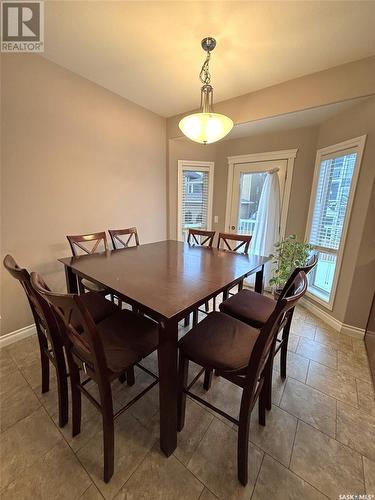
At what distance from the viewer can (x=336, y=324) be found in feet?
7.87

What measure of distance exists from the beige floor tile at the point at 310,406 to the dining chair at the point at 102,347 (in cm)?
114

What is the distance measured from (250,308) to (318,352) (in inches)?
42.3

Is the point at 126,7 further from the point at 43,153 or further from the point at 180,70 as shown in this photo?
the point at 43,153

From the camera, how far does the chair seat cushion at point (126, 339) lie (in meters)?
1.07

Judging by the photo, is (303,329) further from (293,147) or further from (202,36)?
(202,36)

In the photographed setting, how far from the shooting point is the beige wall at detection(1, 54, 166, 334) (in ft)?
6.12

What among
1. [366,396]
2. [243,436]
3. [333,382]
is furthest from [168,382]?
[366,396]

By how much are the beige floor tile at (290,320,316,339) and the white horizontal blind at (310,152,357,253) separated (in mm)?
977

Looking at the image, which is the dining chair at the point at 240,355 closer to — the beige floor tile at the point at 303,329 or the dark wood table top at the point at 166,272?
the dark wood table top at the point at 166,272

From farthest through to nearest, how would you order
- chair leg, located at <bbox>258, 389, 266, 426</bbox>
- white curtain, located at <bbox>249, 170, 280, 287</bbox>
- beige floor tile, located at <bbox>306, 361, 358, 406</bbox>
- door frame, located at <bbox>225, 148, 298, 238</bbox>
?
white curtain, located at <bbox>249, 170, 280, 287</bbox>
door frame, located at <bbox>225, 148, 298, 238</bbox>
beige floor tile, located at <bbox>306, 361, 358, 406</bbox>
chair leg, located at <bbox>258, 389, 266, 426</bbox>

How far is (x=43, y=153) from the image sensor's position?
2.04 metres

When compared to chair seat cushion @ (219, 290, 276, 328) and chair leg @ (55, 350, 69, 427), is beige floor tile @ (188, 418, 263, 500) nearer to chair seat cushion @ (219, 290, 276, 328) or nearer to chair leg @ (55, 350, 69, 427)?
chair seat cushion @ (219, 290, 276, 328)

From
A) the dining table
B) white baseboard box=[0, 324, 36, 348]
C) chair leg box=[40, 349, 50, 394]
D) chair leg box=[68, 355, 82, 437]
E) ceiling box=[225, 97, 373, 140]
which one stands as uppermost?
ceiling box=[225, 97, 373, 140]

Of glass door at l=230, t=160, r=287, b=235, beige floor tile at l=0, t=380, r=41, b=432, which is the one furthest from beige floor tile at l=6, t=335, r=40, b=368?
glass door at l=230, t=160, r=287, b=235
